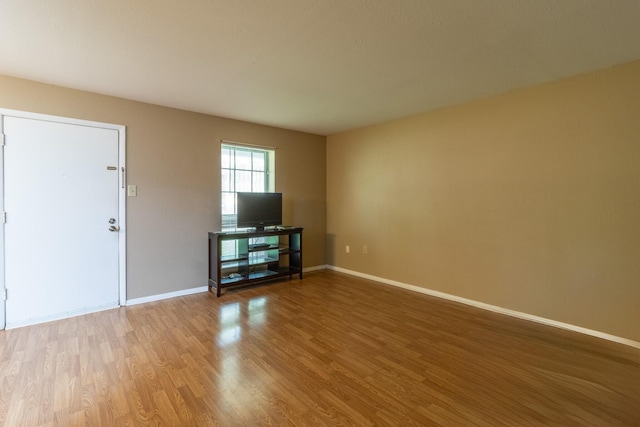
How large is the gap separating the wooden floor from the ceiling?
2.35 m

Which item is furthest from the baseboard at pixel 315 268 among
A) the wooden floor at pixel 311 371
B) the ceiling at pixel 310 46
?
the ceiling at pixel 310 46

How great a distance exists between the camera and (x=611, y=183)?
2613mm

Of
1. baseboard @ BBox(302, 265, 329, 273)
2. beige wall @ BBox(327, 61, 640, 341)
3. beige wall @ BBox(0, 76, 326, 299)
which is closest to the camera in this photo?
beige wall @ BBox(327, 61, 640, 341)

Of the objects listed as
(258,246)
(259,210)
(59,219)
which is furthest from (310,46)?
(59,219)

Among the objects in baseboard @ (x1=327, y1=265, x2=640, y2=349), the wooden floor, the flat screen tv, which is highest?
the flat screen tv

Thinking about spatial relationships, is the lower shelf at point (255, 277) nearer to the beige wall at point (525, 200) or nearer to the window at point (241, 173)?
the window at point (241, 173)

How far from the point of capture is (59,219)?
3.08 m

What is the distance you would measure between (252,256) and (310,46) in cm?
307

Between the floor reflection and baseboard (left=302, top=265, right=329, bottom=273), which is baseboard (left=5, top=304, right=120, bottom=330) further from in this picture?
baseboard (left=302, top=265, right=329, bottom=273)

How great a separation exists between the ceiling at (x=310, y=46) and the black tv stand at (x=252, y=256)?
5.74ft

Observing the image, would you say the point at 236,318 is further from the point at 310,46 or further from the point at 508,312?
the point at 508,312

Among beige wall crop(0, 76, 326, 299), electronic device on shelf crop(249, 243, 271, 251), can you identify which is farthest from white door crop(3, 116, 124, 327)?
electronic device on shelf crop(249, 243, 271, 251)

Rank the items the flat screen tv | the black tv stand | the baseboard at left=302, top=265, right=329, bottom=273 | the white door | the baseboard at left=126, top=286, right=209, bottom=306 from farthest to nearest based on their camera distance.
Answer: the baseboard at left=302, top=265, right=329, bottom=273 < the flat screen tv < the black tv stand < the baseboard at left=126, top=286, right=209, bottom=306 < the white door

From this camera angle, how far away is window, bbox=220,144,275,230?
4.34 metres
